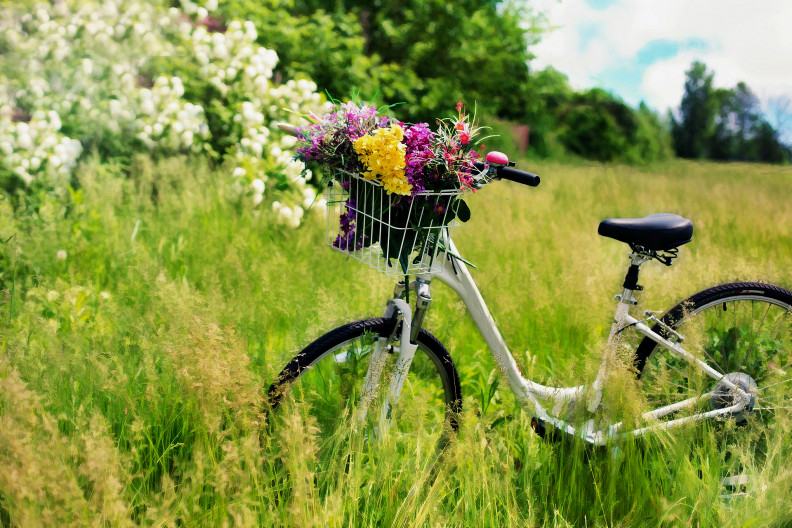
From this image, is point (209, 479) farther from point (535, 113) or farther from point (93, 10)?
point (535, 113)

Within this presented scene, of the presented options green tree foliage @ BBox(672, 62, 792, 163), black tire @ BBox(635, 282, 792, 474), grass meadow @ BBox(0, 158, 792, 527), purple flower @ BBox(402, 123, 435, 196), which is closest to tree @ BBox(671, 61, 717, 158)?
green tree foliage @ BBox(672, 62, 792, 163)

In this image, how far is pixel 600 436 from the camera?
2393mm

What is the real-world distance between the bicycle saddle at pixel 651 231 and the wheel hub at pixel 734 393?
58cm

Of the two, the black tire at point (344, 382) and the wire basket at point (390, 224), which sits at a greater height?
the wire basket at point (390, 224)

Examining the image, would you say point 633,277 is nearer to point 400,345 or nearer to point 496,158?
point 496,158

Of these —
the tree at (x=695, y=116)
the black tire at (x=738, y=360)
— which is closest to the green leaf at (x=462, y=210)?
the black tire at (x=738, y=360)

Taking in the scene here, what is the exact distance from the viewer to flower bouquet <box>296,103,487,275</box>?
194cm

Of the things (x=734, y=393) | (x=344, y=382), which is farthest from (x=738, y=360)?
(x=344, y=382)

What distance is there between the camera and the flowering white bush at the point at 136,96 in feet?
16.9

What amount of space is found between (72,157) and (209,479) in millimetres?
4101

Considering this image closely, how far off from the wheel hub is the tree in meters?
15.3

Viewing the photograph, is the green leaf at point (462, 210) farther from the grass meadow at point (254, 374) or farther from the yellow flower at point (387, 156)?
the grass meadow at point (254, 374)

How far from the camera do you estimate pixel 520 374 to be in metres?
2.66

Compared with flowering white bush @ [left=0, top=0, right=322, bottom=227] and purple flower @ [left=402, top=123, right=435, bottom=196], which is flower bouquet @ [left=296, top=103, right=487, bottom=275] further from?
flowering white bush @ [left=0, top=0, right=322, bottom=227]
